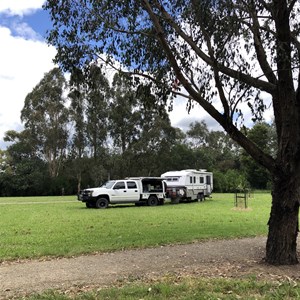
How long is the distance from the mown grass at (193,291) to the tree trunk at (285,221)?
1.79m

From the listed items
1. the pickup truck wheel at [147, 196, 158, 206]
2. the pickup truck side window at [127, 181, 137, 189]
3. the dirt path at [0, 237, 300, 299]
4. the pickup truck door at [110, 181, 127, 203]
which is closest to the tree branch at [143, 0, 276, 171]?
the dirt path at [0, 237, 300, 299]

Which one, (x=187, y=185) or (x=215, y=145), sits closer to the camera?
(x=187, y=185)

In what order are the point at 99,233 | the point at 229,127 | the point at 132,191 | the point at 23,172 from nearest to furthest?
the point at 229,127
the point at 99,233
the point at 132,191
the point at 23,172

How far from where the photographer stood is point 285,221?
28.1ft

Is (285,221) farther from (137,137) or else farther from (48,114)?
(48,114)

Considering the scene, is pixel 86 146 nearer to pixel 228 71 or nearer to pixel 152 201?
pixel 152 201

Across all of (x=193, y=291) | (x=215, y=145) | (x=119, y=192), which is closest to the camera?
(x=193, y=291)

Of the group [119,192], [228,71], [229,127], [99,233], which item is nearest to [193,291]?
[229,127]

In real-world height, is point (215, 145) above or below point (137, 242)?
above

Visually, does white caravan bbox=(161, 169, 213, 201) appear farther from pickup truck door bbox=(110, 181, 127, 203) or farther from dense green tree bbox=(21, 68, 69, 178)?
dense green tree bbox=(21, 68, 69, 178)

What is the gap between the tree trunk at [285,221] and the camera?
335 inches

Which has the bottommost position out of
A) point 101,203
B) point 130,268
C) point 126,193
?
point 130,268

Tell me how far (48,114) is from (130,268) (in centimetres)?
4711

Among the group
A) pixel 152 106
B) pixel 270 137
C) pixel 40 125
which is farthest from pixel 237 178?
pixel 152 106
